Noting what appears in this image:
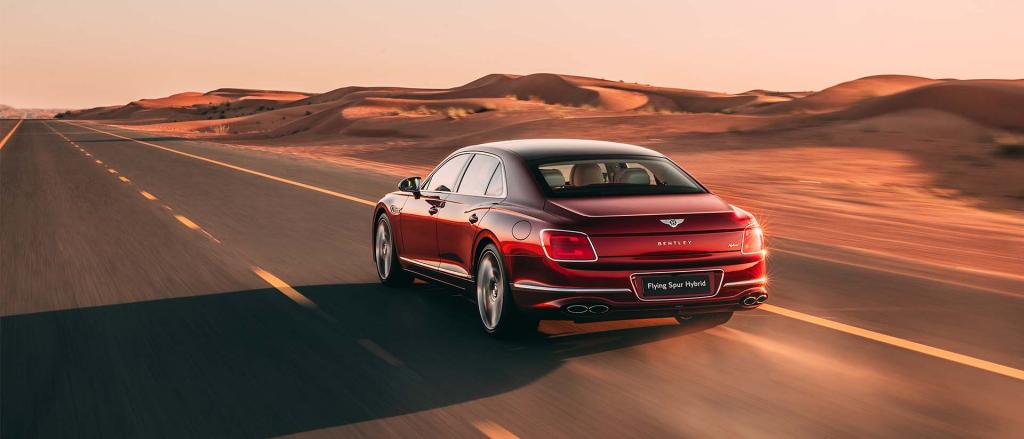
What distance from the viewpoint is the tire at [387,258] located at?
34.1ft

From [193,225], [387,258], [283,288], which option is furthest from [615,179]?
[193,225]

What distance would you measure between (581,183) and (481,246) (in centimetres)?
94

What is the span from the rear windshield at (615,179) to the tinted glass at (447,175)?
1011mm

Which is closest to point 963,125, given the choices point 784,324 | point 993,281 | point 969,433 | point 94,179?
point 94,179

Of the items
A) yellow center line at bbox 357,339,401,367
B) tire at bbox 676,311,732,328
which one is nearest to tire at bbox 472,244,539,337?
yellow center line at bbox 357,339,401,367

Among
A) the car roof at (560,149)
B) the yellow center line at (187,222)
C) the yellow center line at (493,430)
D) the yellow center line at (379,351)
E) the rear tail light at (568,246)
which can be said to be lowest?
the yellow center line at (187,222)

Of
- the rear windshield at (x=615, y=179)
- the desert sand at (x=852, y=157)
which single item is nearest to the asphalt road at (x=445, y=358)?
the rear windshield at (x=615, y=179)

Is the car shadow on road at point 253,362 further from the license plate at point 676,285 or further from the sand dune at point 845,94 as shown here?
the sand dune at point 845,94

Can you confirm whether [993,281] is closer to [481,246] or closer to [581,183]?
[581,183]

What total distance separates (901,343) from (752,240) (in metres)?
1.28

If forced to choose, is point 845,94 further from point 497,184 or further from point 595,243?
point 595,243

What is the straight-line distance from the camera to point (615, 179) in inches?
346

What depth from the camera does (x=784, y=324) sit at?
8.65 metres

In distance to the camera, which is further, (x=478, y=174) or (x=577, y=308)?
(x=478, y=174)
